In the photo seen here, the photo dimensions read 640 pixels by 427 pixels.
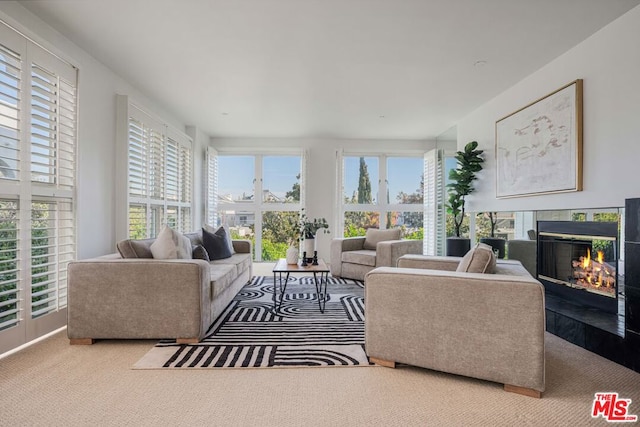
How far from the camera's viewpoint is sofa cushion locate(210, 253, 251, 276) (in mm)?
3840

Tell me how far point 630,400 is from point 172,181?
5200 millimetres

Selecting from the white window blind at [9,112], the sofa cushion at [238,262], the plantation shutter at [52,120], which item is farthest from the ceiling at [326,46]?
the sofa cushion at [238,262]

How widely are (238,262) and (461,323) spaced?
8.90ft

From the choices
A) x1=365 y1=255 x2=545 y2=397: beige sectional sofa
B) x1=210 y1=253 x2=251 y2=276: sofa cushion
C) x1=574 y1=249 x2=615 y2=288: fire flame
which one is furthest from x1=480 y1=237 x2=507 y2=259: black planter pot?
x1=210 y1=253 x2=251 y2=276: sofa cushion

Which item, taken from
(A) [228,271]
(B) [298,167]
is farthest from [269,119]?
(A) [228,271]

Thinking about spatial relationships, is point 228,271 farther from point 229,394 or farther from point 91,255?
point 229,394

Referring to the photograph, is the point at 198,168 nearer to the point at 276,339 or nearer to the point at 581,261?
the point at 276,339

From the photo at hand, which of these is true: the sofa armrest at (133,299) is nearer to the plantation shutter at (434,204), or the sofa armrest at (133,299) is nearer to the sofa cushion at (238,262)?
the sofa cushion at (238,262)

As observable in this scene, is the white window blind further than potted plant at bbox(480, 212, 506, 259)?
No

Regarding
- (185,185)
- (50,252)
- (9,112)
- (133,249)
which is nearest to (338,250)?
(185,185)

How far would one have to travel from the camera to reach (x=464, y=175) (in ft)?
15.4

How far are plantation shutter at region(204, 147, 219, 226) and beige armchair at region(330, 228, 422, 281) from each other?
2.61 m

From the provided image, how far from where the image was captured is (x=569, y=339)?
2.65 m

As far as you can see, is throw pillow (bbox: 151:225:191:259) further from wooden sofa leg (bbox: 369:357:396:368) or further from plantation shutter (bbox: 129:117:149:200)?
wooden sofa leg (bbox: 369:357:396:368)
